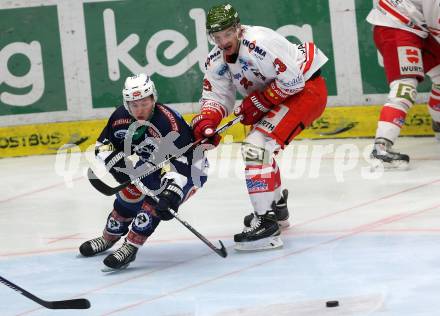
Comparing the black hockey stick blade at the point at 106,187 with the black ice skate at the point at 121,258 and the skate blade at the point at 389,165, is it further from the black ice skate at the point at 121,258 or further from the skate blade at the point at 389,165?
the skate blade at the point at 389,165

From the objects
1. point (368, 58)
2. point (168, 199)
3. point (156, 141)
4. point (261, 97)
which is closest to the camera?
point (168, 199)

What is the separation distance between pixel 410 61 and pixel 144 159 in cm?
257

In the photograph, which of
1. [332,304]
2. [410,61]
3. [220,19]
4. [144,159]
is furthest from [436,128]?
[332,304]

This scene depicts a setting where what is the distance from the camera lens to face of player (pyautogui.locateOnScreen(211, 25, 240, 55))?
632 cm

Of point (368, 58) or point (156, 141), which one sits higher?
point (156, 141)

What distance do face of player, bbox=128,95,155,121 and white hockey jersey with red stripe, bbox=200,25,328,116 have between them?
56cm

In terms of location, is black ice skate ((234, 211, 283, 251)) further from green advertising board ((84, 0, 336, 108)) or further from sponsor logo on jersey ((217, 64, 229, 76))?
green advertising board ((84, 0, 336, 108))

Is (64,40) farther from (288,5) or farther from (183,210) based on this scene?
(183,210)

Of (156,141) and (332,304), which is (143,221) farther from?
(332,304)

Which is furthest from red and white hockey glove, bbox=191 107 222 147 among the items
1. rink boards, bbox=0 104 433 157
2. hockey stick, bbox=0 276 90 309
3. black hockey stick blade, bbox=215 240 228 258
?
rink boards, bbox=0 104 433 157

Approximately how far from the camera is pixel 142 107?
20.3ft

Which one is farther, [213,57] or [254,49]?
[213,57]

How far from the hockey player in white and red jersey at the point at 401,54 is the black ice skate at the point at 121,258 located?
2442 mm

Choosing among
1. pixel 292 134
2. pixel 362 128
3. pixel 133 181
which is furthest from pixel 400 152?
pixel 133 181
